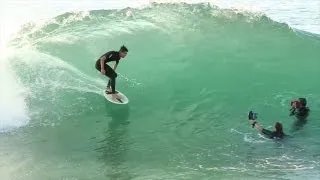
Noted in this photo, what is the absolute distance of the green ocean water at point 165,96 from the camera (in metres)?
8.65

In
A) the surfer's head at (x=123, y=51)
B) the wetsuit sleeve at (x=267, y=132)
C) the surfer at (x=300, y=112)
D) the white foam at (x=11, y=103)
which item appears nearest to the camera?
the wetsuit sleeve at (x=267, y=132)

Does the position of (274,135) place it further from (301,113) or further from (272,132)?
(301,113)

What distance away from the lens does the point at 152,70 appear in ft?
47.8

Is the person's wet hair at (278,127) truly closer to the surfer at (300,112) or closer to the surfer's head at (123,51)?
the surfer at (300,112)

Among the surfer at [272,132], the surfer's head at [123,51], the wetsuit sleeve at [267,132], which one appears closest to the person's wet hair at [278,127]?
the surfer at [272,132]

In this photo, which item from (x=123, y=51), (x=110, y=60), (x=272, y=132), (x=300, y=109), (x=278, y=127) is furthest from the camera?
(x=110, y=60)

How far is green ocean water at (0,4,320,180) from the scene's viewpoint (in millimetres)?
8648

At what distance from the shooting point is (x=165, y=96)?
42.4 ft

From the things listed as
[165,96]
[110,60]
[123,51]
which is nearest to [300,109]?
[165,96]

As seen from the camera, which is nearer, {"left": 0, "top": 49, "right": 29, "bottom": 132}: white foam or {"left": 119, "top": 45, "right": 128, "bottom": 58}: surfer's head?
{"left": 119, "top": 45, "right": 128, "bottom": 58}: surfer's head

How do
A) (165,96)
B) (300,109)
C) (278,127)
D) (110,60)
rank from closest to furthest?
(278,127)
(300,109)
(110,60)
(165,96)

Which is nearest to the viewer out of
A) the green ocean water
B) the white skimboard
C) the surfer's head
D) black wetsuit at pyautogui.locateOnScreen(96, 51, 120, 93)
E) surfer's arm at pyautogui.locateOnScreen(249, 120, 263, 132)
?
the green ocean water

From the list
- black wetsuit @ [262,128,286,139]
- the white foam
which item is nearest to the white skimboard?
the white foam

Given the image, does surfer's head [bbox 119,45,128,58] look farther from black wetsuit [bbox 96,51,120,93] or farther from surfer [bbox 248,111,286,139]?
surfer [bbox 248,111,286,139]
